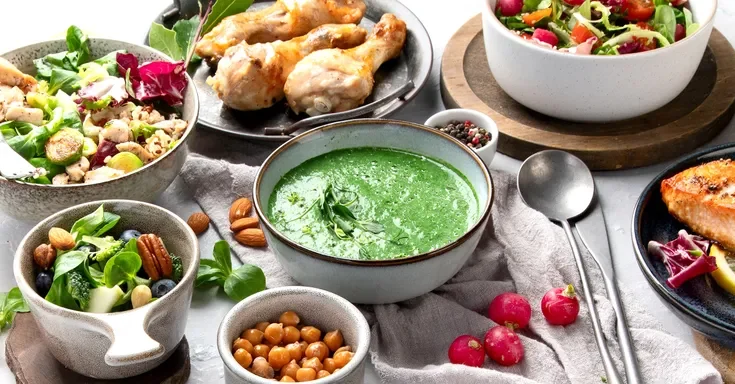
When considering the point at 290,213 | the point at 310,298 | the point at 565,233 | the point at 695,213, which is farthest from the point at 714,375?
the point at 290,213

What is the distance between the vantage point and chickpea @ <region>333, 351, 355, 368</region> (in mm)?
1958

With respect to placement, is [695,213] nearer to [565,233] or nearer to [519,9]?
[565,233]

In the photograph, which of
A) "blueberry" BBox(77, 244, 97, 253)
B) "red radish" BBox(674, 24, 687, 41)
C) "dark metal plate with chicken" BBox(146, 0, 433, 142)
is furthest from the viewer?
"red radish" BBox(674, 24, 687, 41)

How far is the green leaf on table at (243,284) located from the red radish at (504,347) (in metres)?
0.60

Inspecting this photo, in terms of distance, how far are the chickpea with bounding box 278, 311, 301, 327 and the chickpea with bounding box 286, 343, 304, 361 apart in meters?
0.06

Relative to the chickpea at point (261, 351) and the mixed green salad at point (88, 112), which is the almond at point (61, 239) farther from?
the chickpea at point (261, 351)

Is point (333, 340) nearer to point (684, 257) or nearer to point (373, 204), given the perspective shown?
point (373, 204)

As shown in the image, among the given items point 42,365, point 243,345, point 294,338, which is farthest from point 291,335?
point 42,365

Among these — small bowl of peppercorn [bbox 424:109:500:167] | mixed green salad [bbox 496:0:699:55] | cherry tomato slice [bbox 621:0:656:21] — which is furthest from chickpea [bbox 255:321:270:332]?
cherry tomato slice [bbox 621:0:656:21]

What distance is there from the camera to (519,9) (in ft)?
10.4

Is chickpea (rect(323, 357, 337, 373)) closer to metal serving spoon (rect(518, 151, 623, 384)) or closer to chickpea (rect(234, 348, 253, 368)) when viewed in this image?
chickpea (rect(234, 348, 253, 368))

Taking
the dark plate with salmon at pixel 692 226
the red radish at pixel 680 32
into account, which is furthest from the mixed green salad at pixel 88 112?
the red radish at pixel 680 32

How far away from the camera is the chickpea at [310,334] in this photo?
6.72 feet

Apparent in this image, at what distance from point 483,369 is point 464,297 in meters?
0.31
